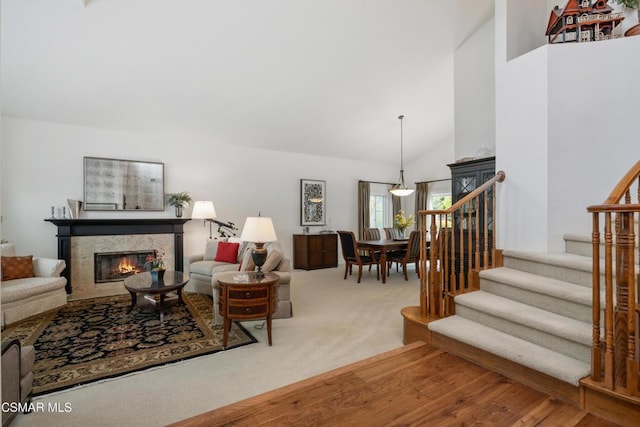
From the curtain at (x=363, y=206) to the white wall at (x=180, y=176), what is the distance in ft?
0.45

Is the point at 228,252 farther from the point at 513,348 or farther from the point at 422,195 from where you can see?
the point at 422,195

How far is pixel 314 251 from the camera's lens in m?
7.05

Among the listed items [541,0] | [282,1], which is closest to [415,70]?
[541,0]

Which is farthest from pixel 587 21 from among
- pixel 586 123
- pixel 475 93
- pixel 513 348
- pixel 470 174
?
pixel 513 348

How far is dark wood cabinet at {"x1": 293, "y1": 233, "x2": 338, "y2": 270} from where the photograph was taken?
22.8ft

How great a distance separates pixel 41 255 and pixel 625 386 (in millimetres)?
6615

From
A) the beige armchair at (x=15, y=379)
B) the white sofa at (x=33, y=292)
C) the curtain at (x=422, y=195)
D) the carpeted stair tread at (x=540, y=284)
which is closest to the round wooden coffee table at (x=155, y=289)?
the white sofa at (x=33, y=292)

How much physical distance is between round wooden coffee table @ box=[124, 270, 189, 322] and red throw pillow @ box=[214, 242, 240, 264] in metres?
0.90

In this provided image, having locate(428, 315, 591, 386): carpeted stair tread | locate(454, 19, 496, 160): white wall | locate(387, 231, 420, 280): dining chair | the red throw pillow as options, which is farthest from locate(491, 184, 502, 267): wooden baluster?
the red throw pillow

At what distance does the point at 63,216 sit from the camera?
4.96 m

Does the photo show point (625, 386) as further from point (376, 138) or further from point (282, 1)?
point (376, 138)

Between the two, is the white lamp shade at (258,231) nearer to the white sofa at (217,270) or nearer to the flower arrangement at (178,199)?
the white sofa at (217,270)

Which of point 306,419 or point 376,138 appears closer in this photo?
point 306,419

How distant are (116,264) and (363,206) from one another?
5.22 m
